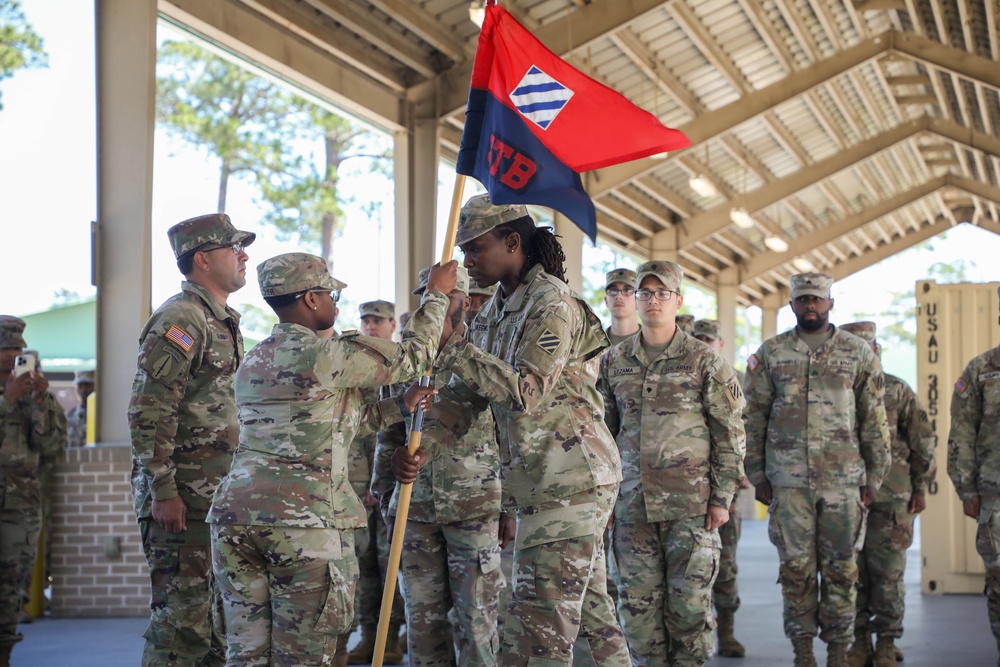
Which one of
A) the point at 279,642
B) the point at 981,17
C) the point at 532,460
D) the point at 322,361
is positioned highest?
the point at 981,17

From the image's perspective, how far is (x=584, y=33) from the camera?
1159 centimetres

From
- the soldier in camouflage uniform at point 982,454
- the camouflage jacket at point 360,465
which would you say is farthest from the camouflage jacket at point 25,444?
the soldier in camouflage uniform at point 982,454

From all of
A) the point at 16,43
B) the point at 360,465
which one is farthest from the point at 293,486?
the point at 16,43

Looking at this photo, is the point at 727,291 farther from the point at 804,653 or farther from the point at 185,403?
the point at 185,403

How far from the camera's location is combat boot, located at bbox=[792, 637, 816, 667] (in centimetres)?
585

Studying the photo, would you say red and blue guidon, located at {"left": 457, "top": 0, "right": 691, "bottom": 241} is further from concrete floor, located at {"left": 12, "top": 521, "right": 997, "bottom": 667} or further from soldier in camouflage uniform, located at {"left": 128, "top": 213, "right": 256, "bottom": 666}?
concrete floor, located at {"left": 12, "top": 521, "right": 997, "bottom": 667}

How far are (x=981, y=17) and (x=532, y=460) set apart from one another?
1233 centimetres

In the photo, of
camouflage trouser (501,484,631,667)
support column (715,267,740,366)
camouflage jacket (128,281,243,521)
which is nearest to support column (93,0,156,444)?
camouflage jacket (128,281,243,521)

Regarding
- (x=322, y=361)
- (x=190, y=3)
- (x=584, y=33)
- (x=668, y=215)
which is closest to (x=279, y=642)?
(x=322, y=361)

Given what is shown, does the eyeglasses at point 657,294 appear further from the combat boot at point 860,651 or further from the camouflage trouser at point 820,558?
the combat boot at point 860,651

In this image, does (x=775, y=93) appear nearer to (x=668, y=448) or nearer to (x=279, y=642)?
(x=668, y=448)

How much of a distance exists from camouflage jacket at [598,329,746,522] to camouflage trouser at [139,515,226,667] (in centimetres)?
190

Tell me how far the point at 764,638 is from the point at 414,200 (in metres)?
6.06

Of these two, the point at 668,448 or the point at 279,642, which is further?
the point at 668,448
